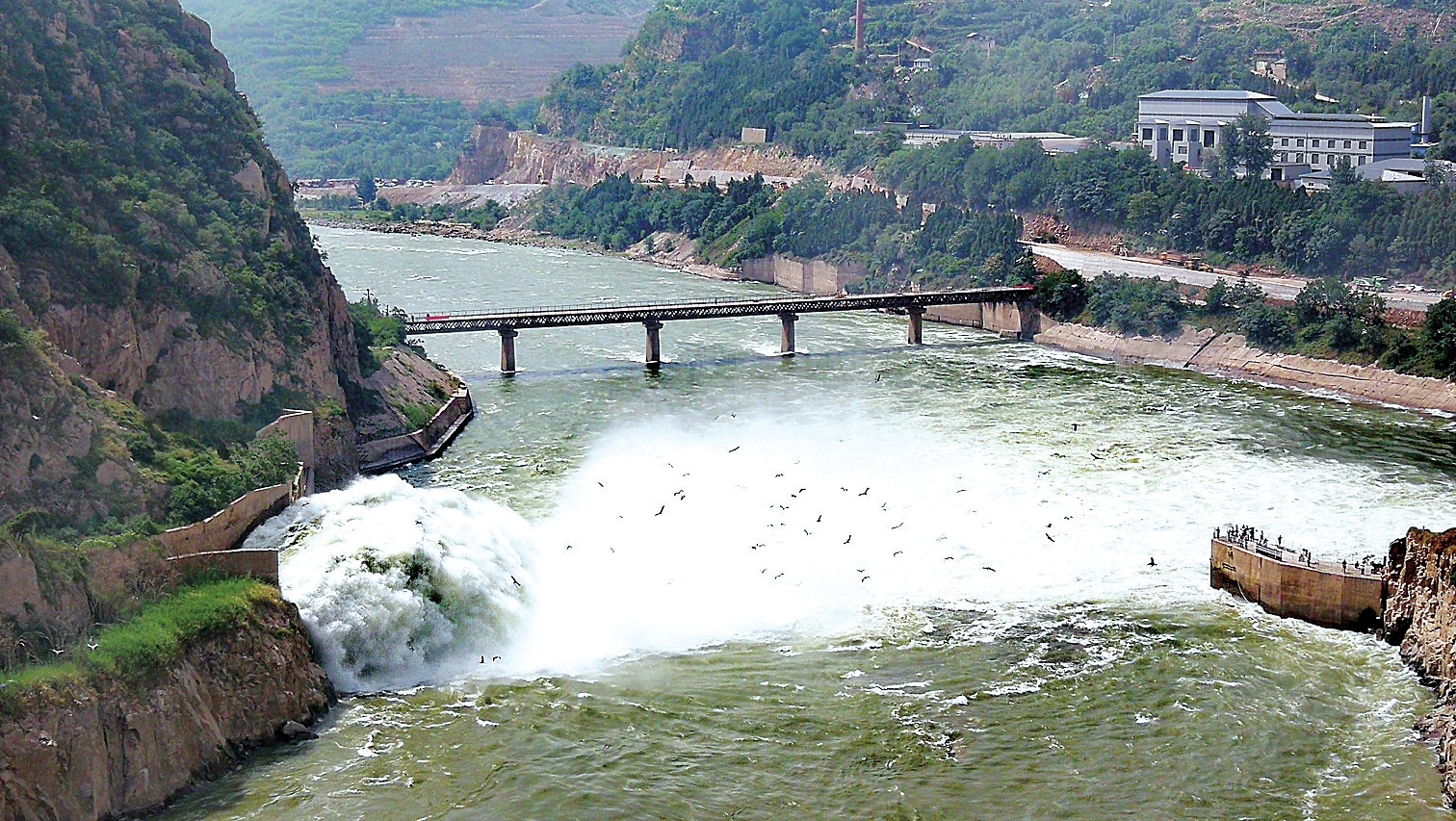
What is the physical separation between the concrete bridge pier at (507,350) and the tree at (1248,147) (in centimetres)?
6161

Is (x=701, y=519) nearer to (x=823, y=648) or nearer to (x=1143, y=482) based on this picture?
(x=823, y=648)

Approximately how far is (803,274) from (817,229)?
5.29m

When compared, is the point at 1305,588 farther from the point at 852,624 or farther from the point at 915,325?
the point at 915,325

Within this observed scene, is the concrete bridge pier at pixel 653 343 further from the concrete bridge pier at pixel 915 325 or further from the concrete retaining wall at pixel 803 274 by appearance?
the concrete retaining wall at pixel 803 274

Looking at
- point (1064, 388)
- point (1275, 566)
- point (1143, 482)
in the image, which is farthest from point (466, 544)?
point (1064, 388)

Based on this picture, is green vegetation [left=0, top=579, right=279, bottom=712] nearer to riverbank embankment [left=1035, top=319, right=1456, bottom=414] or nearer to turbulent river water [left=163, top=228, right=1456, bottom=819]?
turbulent river water [left=163, top=228, right=1456, bottom=819]

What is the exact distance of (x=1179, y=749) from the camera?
41.0m

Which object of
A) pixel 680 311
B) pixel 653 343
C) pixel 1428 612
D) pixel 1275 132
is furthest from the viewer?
pixel 1275 132

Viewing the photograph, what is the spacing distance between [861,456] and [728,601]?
20060 millimetres

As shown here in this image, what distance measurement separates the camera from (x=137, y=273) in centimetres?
5694

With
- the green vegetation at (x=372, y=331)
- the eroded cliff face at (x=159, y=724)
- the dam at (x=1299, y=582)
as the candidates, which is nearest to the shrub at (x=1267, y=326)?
the dam at (x=1299, y=582)

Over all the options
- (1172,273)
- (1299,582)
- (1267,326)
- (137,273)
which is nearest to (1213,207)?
(1172,273)

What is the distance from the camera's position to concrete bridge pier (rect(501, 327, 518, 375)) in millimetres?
92938

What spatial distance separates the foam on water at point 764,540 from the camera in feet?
152
